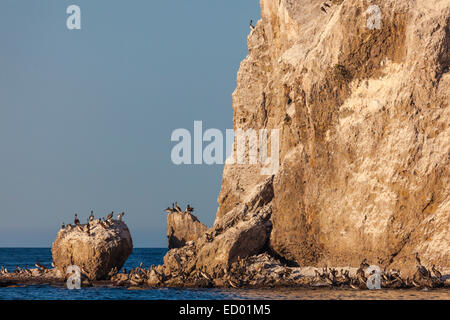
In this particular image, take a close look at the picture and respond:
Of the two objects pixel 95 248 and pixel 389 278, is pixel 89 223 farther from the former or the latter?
pixel 389 278

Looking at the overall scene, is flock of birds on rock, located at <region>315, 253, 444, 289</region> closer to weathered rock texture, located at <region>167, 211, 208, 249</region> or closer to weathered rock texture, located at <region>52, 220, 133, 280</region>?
weathered rock texture, located at <region>52, 220, 133, 280</region>

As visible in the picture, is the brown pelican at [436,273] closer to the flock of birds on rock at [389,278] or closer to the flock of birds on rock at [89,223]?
the flock of birds on rock at [389,278]

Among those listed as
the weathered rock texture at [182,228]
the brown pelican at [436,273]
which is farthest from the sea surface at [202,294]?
the weathered rock texture at [182,228]

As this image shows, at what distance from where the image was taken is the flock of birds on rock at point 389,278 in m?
38.1

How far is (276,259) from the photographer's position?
153 feet

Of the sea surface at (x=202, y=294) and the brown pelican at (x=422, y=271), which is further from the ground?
the brown pelican at (x=422, y=271)

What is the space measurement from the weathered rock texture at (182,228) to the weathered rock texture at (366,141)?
9.57 meters

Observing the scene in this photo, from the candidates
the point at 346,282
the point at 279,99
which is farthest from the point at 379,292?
the point at 279,99

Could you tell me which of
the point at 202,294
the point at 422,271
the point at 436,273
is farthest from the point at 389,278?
the point at 202,294

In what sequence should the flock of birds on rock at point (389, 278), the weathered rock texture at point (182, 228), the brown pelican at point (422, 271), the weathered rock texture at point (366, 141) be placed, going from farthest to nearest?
1. the weathered rock texture at point (182, 228)
2. the weathered rock texture at point (366, 141)
3. the brown pelican at point (422, 271)
4. the flock of birds on rock at point (389, 278)

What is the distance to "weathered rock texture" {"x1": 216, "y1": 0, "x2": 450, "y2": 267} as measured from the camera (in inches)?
1609

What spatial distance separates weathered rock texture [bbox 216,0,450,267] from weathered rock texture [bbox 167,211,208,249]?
9.57m

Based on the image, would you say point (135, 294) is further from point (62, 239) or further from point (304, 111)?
point (304, 111)
